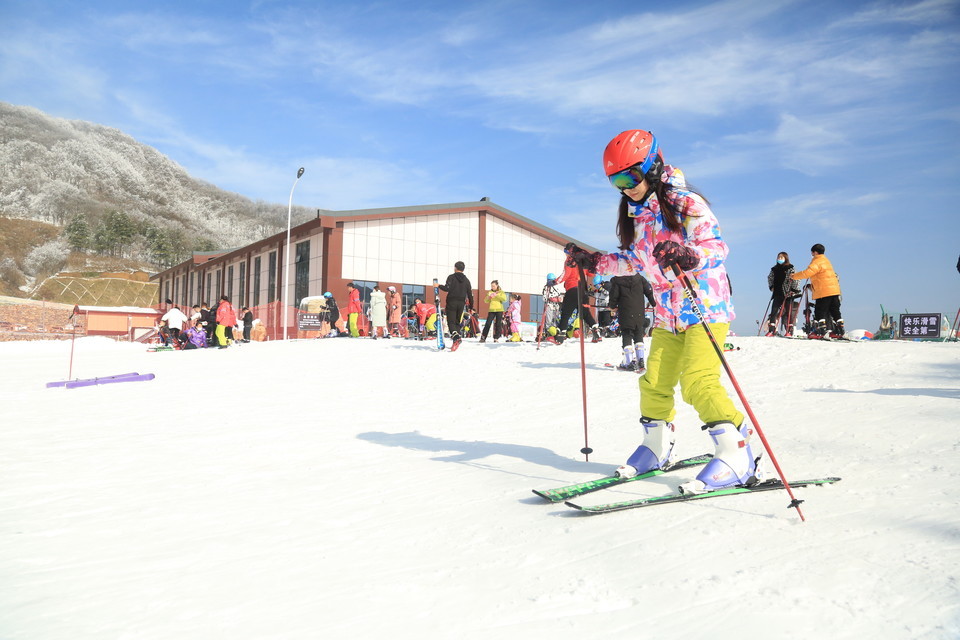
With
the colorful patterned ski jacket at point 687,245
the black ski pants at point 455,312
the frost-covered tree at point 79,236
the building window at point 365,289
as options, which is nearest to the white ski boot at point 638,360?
the black ski pants at point 455,312

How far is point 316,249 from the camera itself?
2778 cm

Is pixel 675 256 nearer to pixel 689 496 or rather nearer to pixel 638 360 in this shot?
pixel 689 496

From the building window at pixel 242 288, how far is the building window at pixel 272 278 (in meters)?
4.14

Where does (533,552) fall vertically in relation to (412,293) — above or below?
below

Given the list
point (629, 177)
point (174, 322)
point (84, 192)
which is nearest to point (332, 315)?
point (174, 322)

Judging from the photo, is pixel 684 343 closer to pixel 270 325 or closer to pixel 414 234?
pixel 270 325

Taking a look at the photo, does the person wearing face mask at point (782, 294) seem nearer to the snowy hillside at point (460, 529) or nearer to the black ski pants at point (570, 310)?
the black ski pants at point (570, 310)

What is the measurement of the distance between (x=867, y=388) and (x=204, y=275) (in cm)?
4508

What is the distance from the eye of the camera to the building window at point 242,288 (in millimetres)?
36591

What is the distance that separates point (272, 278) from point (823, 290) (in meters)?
27.2

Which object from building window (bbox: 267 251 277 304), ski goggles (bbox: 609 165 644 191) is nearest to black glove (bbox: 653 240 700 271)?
ski goggles (bbox: 609 165 644 191)

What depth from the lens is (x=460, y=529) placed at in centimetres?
310

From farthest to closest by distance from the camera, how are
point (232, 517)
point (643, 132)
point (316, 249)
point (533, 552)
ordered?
point (316, 249)
point (643, 132)
point (232, 517)
point (533, 552)

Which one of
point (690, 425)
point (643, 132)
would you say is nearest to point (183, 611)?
point (643, 132)
